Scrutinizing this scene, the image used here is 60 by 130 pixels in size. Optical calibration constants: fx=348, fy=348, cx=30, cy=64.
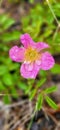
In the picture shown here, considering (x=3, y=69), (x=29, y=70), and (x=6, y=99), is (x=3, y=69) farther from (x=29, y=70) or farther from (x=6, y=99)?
(x=29, y=70)

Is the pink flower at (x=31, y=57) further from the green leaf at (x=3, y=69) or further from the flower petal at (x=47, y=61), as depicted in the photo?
the green leaf at (x=3, y=69)

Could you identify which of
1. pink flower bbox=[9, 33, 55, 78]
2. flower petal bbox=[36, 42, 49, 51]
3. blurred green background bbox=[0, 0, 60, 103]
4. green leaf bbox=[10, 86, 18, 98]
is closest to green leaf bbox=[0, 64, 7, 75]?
blurred green background bbox=[0, 0, 60, 103]

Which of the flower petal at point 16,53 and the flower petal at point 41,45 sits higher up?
the flower petal at point 41,45

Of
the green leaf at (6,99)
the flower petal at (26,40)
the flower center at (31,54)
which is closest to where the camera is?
the flower petal at (26,40)

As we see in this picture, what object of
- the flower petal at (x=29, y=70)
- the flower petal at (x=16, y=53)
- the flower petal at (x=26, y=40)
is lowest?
the flower petal at (x=29, y=70)

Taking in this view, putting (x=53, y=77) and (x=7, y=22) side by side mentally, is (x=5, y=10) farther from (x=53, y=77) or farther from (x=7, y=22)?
(x=53, y=77)

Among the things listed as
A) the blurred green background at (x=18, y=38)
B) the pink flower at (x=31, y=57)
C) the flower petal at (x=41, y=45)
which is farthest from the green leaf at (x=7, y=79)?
the flower petal at (x=41, y=45)

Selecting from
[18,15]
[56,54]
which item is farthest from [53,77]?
[18,15]

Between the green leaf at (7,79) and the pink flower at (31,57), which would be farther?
the green leaf at (7,79)
